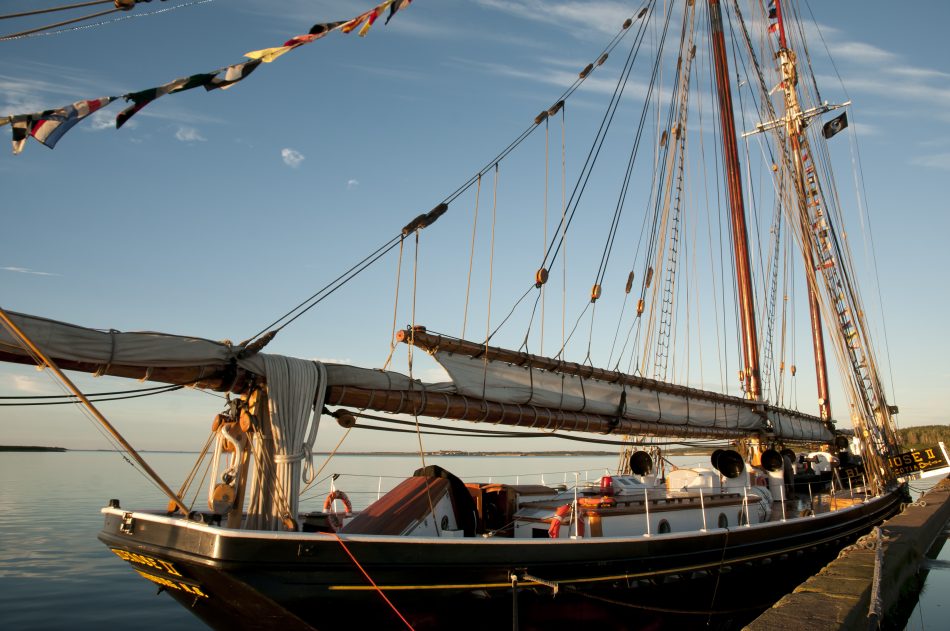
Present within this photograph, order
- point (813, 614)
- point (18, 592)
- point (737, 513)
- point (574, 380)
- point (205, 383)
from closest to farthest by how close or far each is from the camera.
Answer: point (813, 614) → point (205, 383) → point (574, 380) → point (737, 513) → point (18, 592)

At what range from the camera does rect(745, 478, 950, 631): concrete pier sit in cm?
683

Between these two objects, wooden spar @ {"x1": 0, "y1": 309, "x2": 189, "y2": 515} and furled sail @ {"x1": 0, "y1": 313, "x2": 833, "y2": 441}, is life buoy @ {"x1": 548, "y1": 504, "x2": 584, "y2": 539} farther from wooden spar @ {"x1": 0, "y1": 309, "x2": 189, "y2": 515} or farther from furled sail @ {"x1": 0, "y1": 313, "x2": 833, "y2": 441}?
wooden spar @ {"x1": 0, "y1": 309, "x2": 189, "y2": 515}

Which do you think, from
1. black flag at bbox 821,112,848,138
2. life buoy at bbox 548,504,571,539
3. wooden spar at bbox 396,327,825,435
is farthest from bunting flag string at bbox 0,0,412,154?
black flag at bbox 821,112,848,138

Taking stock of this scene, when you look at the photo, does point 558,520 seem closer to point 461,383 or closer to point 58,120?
point 461,383

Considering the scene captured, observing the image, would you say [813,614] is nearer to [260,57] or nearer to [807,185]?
[260,57]

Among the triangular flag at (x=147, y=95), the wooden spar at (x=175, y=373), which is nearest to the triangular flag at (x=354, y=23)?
the triangular flag at (x=147, y=95)

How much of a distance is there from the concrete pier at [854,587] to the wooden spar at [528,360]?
4541mm

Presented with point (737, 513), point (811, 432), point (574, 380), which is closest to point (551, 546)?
point (574, 380)

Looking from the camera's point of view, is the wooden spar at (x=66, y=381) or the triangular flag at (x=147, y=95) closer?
the wooden spar at (x=66, y=381)

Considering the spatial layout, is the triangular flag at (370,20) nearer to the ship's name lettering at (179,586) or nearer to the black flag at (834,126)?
the ship's name lettering at (179,586)

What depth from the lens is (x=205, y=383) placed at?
769 centimetres

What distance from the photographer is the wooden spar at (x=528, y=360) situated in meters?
9.16

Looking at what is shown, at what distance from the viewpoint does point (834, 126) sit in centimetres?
3197

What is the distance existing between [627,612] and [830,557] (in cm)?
922
